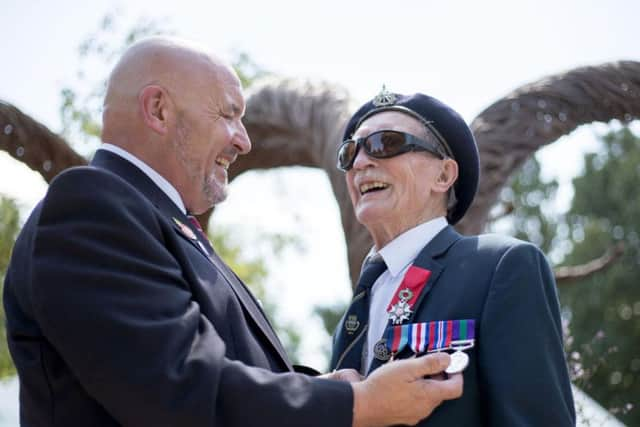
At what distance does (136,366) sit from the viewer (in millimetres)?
2139

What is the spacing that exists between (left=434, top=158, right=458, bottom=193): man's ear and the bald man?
3.18ft

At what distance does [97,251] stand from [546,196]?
34.7 metres

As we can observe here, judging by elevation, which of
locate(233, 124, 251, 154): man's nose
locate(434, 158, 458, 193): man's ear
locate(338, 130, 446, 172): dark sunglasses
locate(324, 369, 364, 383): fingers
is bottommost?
locate(324, 369, 364, 383): fingers

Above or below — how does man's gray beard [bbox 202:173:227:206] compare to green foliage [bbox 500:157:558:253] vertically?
above

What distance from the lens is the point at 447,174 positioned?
3.38 metres

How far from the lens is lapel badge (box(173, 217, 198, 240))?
2652 mm

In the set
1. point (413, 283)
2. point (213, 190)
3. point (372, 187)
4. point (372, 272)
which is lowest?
point (372, 272)

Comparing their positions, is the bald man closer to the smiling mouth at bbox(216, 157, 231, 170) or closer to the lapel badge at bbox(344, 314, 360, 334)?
the smiling mouth at bbox(216, 157, 231, 170)

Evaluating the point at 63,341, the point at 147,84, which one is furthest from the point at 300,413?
the point at 147,84

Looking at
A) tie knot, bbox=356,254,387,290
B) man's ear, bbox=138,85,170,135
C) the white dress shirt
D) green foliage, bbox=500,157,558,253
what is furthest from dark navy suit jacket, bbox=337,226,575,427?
green foliage, bbox=500,157,558,253

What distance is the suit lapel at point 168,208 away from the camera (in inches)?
105

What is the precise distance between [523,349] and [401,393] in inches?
17.7

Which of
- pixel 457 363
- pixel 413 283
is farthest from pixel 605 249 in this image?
pixel 457 363

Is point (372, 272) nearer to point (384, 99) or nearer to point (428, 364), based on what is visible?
point (384, 99)
